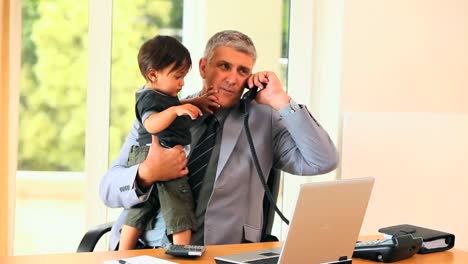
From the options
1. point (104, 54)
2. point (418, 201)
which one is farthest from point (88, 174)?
point (418, 201)

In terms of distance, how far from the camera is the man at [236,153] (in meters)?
2.69

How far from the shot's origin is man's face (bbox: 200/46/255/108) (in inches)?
110

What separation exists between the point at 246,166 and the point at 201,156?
0.17m

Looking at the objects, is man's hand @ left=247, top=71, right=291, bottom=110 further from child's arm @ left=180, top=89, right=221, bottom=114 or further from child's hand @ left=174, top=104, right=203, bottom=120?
child's hand @ left=174, top=104, right=203, bottom=120

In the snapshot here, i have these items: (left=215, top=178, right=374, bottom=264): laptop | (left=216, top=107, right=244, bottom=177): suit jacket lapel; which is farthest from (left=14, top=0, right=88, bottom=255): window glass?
(left=215, top=178, right=374, bottom=264): laptop

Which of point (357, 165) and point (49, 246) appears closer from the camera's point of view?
point (357, 165)

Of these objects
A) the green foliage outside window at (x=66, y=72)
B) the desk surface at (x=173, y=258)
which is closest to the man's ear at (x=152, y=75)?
the desk surface at (x=173, y=258)

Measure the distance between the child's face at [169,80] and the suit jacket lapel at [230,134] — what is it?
11.9 inches

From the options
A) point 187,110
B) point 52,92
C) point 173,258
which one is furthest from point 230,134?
point 52,92

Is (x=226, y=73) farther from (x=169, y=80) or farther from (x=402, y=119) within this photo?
(x=402, y=119)

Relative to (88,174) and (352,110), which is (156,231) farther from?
(352,110)

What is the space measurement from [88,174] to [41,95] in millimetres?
836

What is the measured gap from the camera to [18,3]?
330 centimetres

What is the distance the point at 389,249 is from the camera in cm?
228
